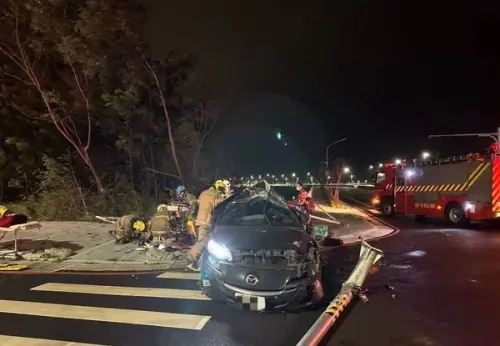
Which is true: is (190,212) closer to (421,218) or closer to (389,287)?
(389,287)

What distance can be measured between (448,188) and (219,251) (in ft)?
48.0

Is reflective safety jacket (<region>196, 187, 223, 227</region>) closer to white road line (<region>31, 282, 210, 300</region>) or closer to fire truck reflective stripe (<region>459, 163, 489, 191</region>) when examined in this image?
white road line (<region>31, 282, 210, 300</region>)

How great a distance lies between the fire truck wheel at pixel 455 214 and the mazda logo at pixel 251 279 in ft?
46.3

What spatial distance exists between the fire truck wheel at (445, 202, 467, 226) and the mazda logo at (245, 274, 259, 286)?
14.1 metres

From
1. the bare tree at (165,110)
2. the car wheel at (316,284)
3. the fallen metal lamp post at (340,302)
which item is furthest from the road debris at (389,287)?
the bare tree at (165,110)

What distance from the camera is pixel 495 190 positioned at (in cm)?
1673

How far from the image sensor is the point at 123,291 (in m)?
7.83

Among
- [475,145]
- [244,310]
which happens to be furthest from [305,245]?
[475,145]

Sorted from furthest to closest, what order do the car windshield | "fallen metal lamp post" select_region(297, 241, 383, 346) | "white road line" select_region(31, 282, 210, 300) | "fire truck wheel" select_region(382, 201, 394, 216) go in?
"fire truck wheel" select_region(382, 201, 394, 216) < the car windshield < "white road line" select_region(31, 282, 210, 300) < "fallen metal lamp post" select_region(297, 241, 383, 346)

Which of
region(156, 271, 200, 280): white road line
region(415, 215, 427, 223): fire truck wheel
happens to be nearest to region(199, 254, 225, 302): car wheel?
region(156, 271, 200, 280): white road line

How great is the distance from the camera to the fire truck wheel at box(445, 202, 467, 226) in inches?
702

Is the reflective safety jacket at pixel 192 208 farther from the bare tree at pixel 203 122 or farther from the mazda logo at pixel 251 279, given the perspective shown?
the bare tree at pixel 203 122

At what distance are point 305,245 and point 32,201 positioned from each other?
1681 cm

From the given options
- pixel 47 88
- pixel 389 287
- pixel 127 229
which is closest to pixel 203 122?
pixel 47 88
